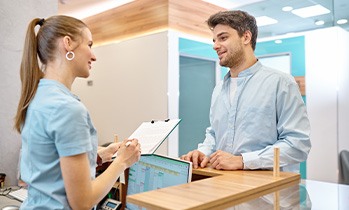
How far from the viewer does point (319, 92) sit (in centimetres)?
413

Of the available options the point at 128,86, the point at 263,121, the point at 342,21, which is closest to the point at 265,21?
the point at 342,21

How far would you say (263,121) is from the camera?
1.58 m

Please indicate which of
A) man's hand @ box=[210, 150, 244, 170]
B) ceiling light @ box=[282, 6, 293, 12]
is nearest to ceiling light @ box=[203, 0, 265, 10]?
ceiling light @ box=[282, 6, 293, 12]

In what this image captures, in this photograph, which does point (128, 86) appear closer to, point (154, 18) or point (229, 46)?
point (154, 18)

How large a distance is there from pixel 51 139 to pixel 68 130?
7 cm

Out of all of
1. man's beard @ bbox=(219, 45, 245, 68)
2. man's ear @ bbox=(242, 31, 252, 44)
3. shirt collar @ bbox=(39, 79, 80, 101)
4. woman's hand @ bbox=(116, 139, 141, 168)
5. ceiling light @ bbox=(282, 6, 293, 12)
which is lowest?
woman's hand @ bbox=(116, 139, 141, 168)

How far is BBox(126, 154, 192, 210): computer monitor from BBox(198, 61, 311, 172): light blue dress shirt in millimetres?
245

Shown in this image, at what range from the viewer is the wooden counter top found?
2.74ft

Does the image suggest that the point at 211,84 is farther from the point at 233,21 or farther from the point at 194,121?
the point at 233,21

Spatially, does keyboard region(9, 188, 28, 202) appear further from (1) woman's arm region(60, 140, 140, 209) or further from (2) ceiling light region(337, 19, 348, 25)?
(2) ceiling light region(337, 19, 348, 25)

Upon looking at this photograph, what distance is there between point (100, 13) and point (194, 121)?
219 centimetres

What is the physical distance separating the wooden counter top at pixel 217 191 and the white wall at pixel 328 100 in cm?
309

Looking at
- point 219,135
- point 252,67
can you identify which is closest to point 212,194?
point 219,135

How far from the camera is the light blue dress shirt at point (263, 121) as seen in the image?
4.70 feet
